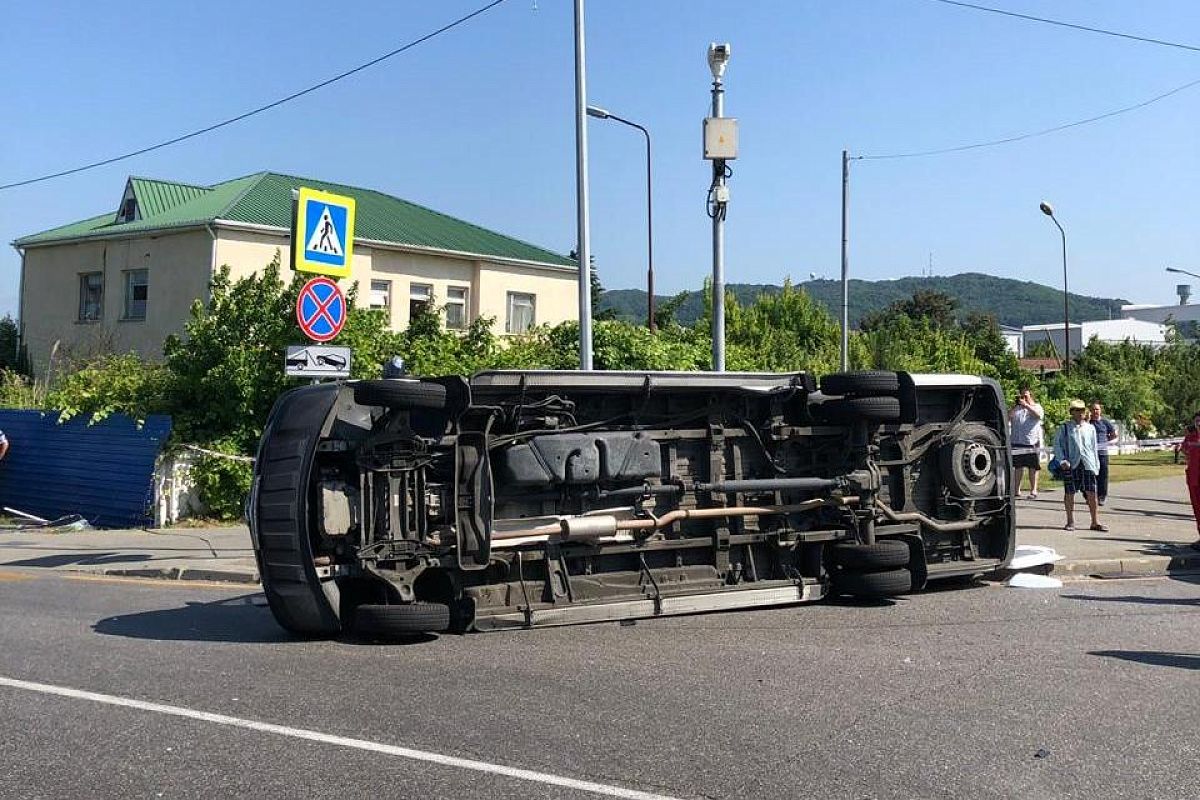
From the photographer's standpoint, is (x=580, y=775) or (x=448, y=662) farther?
(x=448, y=662)

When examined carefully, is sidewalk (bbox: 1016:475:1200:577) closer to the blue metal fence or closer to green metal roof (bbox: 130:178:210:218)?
the blue metal fence

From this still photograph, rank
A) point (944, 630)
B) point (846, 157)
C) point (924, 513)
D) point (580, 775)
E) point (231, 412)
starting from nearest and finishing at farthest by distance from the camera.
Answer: point (580, 775) < point (944, 630) < point (924, 513) < point (231, 412) < point (846, 157)

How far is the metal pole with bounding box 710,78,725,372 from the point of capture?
13.7 m

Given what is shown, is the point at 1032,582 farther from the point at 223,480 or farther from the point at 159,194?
the point at 159,194

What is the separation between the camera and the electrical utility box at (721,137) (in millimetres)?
13438

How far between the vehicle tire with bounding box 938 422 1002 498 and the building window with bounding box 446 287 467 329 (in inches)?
983

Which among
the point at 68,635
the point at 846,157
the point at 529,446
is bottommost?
the point at 68,635

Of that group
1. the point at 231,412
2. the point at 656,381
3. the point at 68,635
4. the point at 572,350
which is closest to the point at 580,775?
the point at 656,381

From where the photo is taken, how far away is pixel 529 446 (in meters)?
8.12

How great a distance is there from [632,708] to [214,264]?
25.3 m

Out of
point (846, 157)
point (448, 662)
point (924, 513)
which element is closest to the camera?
point (448, 662)

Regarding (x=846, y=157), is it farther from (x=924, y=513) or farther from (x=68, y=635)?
(x=68, y=635)

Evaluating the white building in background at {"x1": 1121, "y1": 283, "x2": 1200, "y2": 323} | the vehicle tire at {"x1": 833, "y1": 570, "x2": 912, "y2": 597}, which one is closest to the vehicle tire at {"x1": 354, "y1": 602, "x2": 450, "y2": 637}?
the vehicle tire at {"x1": 833, "y1": 570, "x2": 912, "y2": 597}

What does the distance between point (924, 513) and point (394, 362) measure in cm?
472
